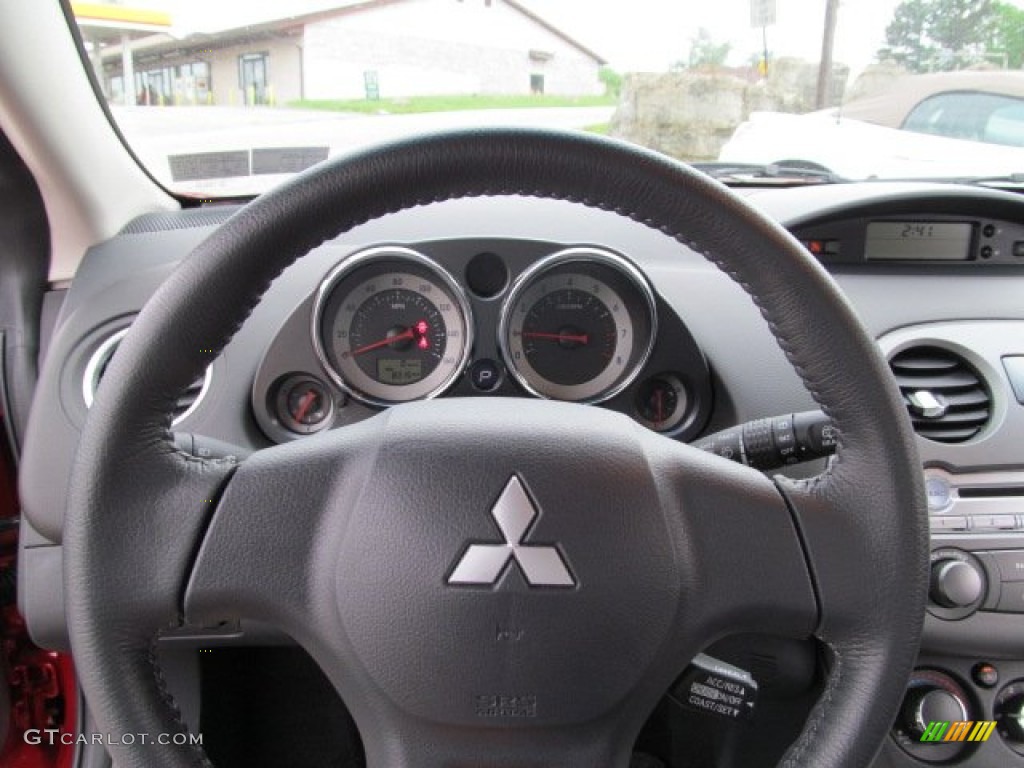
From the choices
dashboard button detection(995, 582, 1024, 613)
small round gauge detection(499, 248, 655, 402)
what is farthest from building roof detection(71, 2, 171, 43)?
dashboard button detection(995, 582, 1024, 613)

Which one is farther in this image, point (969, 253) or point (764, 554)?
point (969, 253)

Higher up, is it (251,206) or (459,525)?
(251,206)

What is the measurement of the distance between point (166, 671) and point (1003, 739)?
1504mm

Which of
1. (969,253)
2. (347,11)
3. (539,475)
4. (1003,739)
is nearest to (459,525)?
(539,475)

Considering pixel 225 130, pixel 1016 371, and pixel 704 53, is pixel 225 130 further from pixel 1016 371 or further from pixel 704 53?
pixel 1016 371

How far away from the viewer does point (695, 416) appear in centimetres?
176

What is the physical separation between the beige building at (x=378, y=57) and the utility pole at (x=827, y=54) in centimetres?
51

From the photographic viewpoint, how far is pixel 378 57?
2.28 m

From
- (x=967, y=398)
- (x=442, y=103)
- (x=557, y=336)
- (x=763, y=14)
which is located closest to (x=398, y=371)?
(x=557, y=336)

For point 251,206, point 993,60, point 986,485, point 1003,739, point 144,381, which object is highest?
point 993,60

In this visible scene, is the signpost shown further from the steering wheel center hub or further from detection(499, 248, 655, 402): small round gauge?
the steering wheel center hub

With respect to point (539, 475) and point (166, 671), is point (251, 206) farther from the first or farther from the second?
point (166, 671)

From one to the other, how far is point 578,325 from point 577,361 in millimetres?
68

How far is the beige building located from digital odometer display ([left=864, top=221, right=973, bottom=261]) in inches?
27.1
